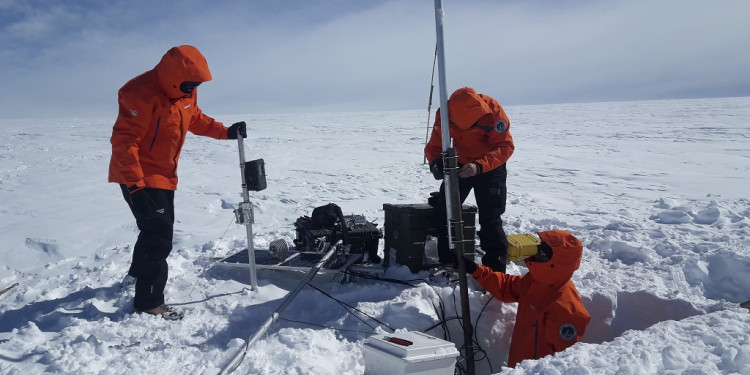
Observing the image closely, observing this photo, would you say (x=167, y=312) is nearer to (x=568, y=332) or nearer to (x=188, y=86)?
(x=188, y=86)

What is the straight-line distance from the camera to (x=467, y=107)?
152 inches

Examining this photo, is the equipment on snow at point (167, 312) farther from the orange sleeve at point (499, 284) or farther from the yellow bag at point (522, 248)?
the yellow bag at point (522, 248)

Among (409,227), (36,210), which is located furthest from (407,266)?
(36,210)

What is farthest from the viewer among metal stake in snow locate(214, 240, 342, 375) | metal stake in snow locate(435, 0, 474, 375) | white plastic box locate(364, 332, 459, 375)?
metal stake in snow locate(435, 0, 474, 375)

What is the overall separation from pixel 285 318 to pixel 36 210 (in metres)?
6.06

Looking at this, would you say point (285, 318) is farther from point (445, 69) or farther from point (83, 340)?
point (445, 69)

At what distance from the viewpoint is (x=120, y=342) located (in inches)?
116

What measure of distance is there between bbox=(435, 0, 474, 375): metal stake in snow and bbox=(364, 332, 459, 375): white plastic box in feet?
2.84

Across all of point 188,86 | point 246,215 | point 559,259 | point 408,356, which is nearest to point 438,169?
point 559,259

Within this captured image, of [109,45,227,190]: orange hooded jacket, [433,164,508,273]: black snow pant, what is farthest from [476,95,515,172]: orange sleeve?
[109,45,227,190]: orange hooded jacket

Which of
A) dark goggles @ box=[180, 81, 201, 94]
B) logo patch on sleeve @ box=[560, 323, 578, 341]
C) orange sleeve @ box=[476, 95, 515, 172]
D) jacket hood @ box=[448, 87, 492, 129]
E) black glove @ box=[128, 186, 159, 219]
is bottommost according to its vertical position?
logo patch on sleeve @ box=[560, 323, 578, 341]

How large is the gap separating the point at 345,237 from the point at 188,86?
213cm

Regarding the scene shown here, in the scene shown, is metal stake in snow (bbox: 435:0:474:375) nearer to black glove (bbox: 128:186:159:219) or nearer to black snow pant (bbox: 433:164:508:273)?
black snow pant (bbox: 433:164:508:273)

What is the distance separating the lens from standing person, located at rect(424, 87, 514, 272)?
3867 millimetres
